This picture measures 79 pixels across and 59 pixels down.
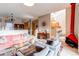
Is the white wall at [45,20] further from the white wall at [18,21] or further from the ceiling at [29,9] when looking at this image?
the white wall at [18,21]

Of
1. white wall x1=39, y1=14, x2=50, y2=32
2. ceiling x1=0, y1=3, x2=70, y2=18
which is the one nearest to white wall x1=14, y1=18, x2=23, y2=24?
ceiling x1=0, y1=3, x2=70, y2=18

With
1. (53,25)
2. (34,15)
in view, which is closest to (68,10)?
(53,25)

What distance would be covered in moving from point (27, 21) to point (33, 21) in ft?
0.17

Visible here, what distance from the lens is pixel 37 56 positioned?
2.74 ft

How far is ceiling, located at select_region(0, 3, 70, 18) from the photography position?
33.4 inches

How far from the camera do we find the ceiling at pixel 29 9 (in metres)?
0.85

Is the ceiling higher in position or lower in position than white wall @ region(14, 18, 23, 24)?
higher

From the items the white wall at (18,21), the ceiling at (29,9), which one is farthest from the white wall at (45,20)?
the white wall at (18,21)

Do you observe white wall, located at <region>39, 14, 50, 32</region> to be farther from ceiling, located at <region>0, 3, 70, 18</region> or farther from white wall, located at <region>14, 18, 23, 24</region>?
white wall, located at <region>14, 18, 23, 24</region>

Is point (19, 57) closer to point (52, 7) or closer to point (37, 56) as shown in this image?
point (37, 56)

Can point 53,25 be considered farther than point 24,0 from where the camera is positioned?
Yes

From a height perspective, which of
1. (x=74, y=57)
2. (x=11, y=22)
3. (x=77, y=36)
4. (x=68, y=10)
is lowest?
(x=74, y=57)

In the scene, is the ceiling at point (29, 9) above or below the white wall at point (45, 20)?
above

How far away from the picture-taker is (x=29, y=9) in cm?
88
